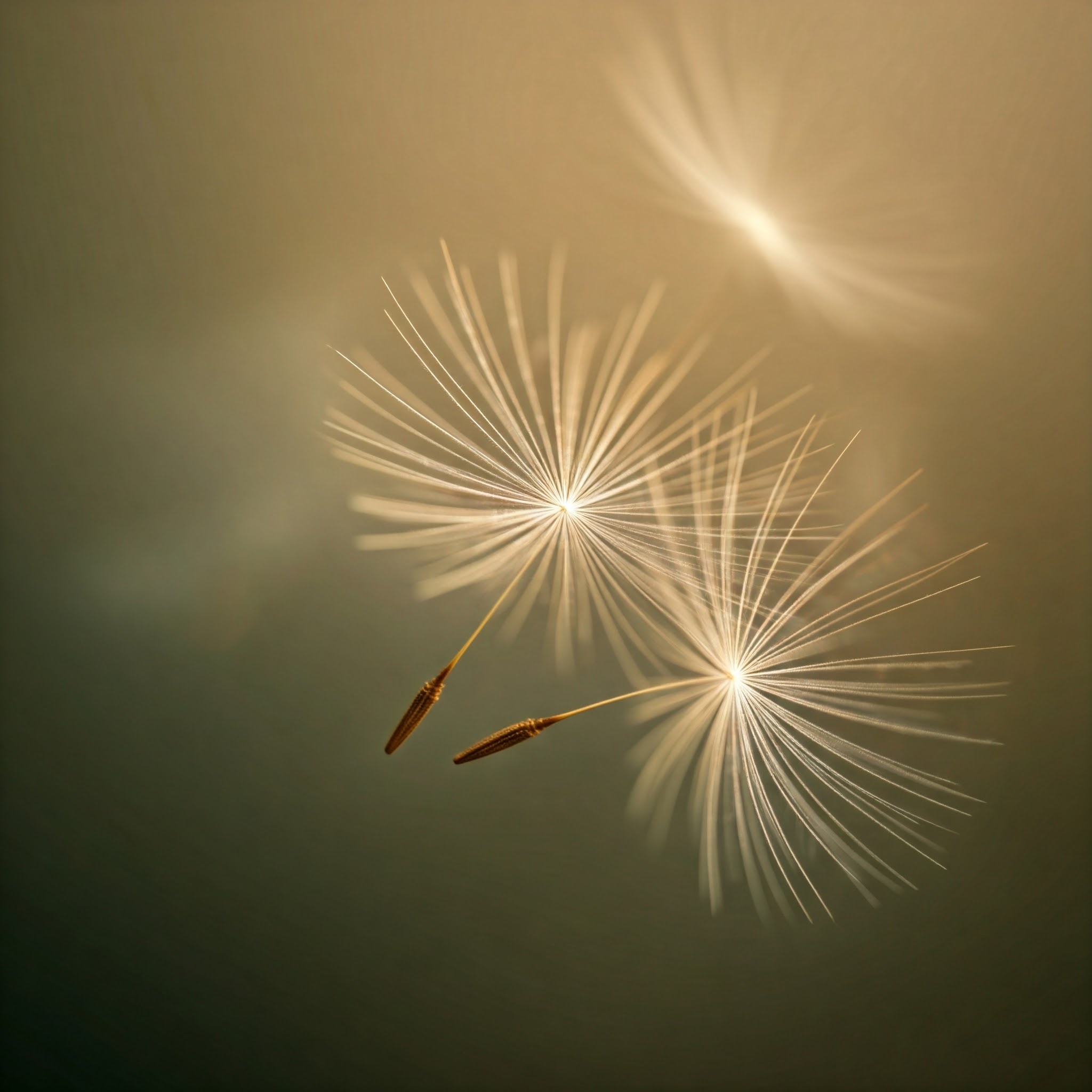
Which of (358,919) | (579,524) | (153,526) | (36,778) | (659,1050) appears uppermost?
(579,524)

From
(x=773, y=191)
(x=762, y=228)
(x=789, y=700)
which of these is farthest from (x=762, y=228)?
(x=789, y=700)

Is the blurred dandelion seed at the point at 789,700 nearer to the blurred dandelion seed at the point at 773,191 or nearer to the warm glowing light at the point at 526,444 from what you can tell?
the warm glowing light at the point at 526,444

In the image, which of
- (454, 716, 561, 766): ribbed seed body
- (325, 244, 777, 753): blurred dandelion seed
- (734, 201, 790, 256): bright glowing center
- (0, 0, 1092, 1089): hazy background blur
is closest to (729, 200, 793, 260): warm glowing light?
(734, 201, 790, 256): bright glowing center

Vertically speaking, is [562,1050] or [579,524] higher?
[579,524]

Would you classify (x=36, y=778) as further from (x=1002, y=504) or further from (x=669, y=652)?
(x=1002, y=504)

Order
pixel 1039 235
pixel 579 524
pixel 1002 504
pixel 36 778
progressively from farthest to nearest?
1. pixel 36 778
2. pixel 1002 504
3. pixel 1039 235
4. pixel 579 524

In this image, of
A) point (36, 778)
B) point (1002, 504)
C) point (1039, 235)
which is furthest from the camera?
point (36, 778)

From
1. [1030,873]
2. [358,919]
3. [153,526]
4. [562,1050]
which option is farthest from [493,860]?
[1030,873]

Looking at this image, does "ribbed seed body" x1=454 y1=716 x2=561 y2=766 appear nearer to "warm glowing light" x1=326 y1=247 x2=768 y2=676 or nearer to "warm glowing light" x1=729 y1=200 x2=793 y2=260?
"warm glowing light" x1=326 y1=247 x2=768 y2=676
